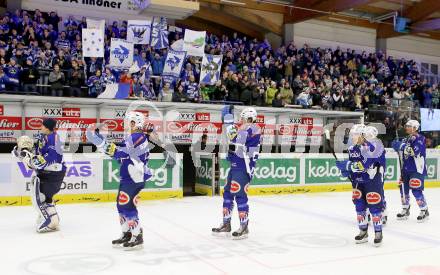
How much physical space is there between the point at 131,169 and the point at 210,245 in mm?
1607

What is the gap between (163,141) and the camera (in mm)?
14297

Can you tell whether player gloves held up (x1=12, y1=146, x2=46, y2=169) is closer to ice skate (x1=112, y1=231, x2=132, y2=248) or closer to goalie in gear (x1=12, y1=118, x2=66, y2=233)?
goalie in gear (x1=12, y1=118, x2=66, y2=233)

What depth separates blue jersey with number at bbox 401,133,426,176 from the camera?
8742mm

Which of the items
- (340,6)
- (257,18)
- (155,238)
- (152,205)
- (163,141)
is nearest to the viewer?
(155,238)

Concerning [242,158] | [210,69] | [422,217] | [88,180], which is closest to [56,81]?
[88,180]

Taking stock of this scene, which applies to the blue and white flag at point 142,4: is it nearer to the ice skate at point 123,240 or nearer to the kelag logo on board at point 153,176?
the kelag logo on board at point 153,176

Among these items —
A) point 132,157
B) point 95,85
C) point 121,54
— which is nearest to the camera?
point 132,157

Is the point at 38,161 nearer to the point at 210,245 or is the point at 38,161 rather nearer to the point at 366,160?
the point at 210,245

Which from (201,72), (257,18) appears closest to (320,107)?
(201,72)

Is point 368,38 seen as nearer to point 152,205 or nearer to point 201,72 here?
point 201,72

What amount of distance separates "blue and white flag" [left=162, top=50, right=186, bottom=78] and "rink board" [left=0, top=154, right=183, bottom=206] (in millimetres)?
4921

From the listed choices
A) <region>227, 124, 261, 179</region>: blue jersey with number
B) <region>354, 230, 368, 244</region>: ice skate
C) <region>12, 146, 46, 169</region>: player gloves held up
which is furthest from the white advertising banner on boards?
<region>354, 230, 368, 244</region>: ice skate

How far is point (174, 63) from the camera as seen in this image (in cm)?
1587

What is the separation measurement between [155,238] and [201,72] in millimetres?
9507
